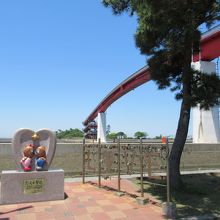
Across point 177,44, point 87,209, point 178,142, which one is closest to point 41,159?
point 87,209

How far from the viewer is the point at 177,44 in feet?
35.4

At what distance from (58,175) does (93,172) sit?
498 cm

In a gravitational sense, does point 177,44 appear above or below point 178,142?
above

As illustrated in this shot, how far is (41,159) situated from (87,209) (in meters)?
1.99

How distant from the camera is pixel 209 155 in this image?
1953 cm

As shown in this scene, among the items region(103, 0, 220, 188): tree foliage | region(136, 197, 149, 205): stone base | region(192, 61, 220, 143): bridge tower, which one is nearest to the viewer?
region(136, 197, 149, 205): stone base

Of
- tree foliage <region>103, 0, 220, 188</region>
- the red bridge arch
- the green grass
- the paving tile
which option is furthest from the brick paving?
the red bridge arch

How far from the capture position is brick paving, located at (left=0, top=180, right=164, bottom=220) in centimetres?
790

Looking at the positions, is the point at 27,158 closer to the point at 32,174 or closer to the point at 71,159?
the point at 32,174

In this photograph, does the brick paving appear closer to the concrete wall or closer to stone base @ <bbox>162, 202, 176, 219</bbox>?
stone base @ <bbox>162, 202, 176, 219</bbox>

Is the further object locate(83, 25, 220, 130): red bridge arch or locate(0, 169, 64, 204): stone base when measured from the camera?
locate(83, 25, 220, 130): red bridge arch

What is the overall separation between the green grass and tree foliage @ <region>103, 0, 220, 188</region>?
671 millimetres

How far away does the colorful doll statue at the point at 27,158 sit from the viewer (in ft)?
31.4

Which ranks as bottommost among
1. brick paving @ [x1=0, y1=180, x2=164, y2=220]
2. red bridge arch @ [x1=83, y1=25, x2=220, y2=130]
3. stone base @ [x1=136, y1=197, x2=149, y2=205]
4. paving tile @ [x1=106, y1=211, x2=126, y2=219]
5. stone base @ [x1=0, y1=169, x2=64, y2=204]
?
paving tile @ [x1=106, y1=211, x2=126, y2=219]
